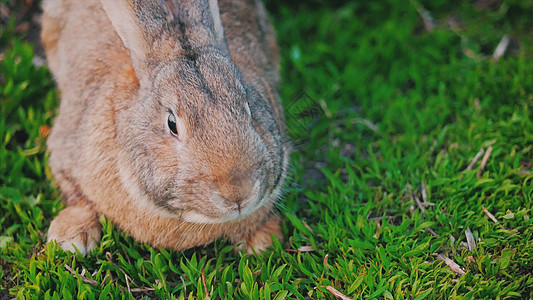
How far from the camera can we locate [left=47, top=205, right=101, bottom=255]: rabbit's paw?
324cm

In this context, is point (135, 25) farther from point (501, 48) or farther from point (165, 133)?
point (501, 48)

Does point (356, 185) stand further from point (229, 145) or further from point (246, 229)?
point (229, 145)

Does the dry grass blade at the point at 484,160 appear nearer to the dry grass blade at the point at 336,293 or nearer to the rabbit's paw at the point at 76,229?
the dry grass blade at the point at 336,293

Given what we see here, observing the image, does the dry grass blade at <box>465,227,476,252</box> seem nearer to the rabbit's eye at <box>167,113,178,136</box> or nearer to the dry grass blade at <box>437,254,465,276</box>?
the dry grass blade at <box>437,254,465,276</box>

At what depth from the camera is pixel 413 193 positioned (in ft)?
11.6

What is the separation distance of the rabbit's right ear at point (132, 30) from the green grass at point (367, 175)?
101 centimetres

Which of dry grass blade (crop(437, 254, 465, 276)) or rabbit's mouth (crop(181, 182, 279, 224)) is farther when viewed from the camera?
dry grass blade (crop(437, 254, 465, 276))

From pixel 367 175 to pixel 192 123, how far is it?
146 cm

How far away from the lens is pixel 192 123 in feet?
8.69

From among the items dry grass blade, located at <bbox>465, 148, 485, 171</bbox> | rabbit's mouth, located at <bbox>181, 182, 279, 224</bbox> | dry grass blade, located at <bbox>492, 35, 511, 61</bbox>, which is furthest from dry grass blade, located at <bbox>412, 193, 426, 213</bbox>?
dry grass blade, located at <bbox>492, 35, 511, 61</bbox>

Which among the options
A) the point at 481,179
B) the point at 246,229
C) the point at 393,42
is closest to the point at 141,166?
the point at 246,229

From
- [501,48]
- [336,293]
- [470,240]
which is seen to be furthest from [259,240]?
[501,48]

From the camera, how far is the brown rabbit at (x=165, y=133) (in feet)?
8.65

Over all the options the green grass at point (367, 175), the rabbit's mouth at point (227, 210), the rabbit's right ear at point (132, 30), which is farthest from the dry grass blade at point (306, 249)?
the rabbit's right ear at point (132, 30)
